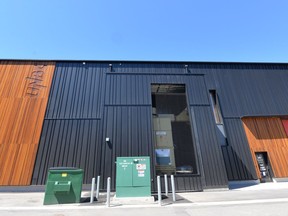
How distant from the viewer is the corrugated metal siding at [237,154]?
12.0 m

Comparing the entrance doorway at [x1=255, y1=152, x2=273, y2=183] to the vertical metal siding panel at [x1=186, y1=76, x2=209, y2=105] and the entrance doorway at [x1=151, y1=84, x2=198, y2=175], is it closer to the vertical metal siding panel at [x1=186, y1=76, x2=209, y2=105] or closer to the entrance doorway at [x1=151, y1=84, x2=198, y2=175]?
the entrance doorway at [x1=151, y1=84, x2=198, y2=175]

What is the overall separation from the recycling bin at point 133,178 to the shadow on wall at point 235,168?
25.8 ft

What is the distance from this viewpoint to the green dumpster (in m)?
6.51

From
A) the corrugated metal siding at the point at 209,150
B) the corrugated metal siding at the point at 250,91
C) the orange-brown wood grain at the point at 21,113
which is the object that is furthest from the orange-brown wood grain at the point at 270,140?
the orange-brown wood grain at the point at 21,113

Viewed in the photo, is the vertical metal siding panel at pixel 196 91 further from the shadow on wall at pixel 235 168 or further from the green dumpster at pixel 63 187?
the green dumpster at pixel 63 187

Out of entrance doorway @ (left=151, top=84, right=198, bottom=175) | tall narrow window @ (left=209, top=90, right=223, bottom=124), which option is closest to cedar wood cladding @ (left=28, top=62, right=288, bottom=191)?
tall narrow window @ (left=209, top=90, right=223, bottom=124)

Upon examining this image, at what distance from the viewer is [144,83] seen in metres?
12.6

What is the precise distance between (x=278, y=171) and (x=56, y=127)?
16806 mm

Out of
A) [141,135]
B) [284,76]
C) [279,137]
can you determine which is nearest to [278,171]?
[279,137]

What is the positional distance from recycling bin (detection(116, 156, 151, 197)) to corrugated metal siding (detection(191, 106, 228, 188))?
4293 millimetres

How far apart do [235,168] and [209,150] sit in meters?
3.79

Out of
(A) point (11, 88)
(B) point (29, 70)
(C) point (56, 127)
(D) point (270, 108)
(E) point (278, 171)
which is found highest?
(B) point (29, 70)

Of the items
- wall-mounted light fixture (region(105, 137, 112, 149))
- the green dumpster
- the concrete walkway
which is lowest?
the concrete walkway

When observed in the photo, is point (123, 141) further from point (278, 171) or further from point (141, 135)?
point (278, 171)
